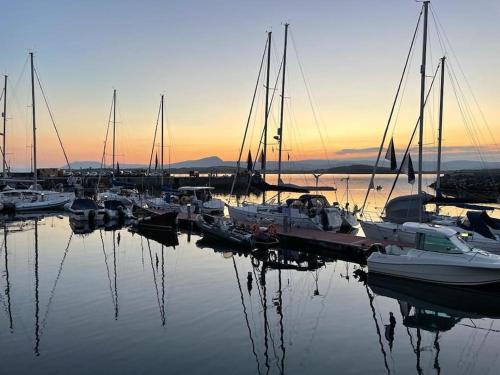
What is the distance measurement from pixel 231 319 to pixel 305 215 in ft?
52.2

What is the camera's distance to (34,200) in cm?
4712

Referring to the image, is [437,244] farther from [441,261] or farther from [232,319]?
[232,319]

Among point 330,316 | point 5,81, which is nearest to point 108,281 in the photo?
point 330,316

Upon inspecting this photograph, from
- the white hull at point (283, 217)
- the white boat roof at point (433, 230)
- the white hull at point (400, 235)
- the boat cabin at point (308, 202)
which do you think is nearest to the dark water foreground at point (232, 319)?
the white boat roof at point (433, 230)

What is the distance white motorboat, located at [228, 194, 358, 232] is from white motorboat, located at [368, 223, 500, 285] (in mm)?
9650

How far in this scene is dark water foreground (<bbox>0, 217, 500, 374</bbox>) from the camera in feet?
36.3

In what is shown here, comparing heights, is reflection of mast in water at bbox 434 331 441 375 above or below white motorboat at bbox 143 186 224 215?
below

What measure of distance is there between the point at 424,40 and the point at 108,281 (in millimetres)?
19633

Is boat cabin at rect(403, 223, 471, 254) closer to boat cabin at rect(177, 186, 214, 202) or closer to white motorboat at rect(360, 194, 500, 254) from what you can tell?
white motorboat at rect(360, 194, 500, 254)

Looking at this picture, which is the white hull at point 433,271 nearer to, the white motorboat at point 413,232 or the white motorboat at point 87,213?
the white motorboat at point 413,232

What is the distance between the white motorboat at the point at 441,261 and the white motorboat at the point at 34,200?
1504 inches

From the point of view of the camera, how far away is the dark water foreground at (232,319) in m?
11.1

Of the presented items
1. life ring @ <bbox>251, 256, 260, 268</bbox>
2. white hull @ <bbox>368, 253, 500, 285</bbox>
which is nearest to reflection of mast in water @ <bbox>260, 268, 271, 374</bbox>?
life ring @ <bbox>251, 256, 260, 268</bbox>

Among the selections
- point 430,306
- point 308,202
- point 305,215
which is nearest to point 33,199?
point 308,202
